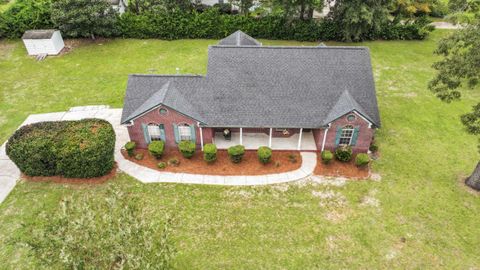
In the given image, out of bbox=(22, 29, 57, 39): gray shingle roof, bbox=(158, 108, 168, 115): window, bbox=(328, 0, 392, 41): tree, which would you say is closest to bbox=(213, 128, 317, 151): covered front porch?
bbox=(158, 108, 168, 115): window

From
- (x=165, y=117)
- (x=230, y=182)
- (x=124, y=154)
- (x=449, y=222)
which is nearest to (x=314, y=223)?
(x=230, y=182)

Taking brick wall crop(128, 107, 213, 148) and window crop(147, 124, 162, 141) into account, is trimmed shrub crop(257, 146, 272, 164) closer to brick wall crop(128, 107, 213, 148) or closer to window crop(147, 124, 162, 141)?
brick wall crop(128, 107, 213, 148)

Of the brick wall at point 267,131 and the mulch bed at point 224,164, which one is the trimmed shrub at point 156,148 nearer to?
the mulch bed at point 224,164

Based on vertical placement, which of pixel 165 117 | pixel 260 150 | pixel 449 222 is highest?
pixel 165 117

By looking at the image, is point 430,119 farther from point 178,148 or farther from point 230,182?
point 178,148

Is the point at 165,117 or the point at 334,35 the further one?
the point at 334,35

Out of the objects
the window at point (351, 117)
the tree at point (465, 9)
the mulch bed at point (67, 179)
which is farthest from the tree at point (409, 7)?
the mulch bed at point (67, 179)
